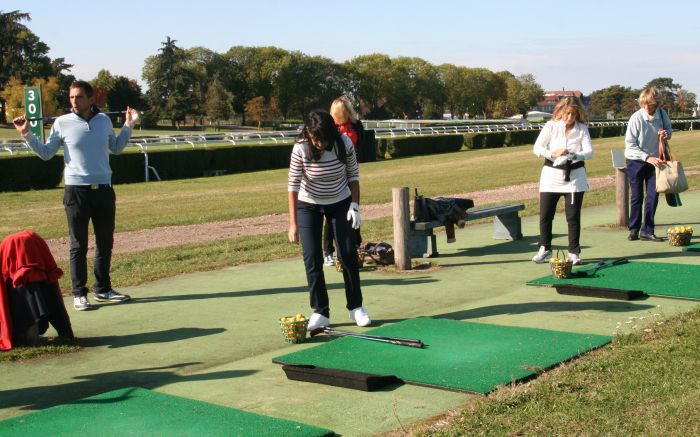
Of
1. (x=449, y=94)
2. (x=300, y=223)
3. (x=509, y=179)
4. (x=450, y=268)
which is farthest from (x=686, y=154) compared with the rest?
(x=449, y=94)

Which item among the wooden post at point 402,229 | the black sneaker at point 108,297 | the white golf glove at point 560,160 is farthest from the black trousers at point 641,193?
the black sneaker at point 108,297

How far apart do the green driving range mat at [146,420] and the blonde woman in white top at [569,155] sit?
5.74m

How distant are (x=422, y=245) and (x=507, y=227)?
188 centimetres

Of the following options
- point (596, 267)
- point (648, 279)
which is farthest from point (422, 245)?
point (648, 279)

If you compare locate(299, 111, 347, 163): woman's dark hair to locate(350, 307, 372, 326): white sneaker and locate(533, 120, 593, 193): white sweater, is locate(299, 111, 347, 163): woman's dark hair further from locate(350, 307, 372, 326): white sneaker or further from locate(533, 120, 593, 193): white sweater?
locate(533, 120, 593, 193): white sweater

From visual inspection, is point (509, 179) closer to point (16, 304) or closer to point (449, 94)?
point (16, 304)

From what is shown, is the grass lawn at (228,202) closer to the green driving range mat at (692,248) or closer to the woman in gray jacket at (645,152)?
the woman in gray jacket at (645,152)

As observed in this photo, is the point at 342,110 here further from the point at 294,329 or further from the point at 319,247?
the point at 294,329

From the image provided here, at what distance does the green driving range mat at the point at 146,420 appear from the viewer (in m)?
4.69

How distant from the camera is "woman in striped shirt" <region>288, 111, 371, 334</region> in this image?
7.15 metres

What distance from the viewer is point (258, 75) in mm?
134250

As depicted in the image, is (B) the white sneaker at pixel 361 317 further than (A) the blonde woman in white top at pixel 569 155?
No

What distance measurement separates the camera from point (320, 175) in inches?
284

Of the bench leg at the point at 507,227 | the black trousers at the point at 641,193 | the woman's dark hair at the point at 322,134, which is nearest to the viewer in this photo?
the woman's dark hair at the point at 322,134
